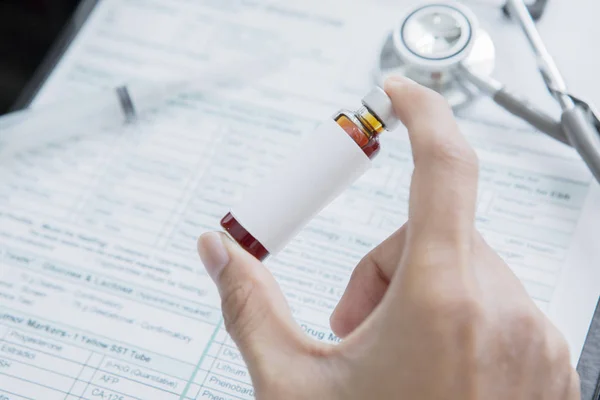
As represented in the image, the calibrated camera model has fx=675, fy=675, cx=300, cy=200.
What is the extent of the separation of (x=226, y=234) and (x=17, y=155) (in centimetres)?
29

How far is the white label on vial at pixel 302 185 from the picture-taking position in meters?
0.39

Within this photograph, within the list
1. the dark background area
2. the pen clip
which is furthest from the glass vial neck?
the dark background area

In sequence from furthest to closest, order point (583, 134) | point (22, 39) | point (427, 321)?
point (22, 39)
point (583, 134)
point (427, 321)

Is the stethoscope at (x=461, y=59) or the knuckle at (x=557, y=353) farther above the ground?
the stethoscope at (x=461, y=59)

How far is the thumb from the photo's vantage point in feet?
1.22

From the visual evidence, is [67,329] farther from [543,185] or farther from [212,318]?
[543,185]

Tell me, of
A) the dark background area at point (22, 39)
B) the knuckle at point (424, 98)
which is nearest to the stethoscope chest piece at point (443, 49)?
the knuckle at point (424, 98)

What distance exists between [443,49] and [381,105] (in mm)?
194

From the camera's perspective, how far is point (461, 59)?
0.55 meters

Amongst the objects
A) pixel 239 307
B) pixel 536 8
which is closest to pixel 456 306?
pixel 239 307

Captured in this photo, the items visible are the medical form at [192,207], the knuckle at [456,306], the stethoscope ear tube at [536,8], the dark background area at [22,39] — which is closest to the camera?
the knuckle at [456,306]

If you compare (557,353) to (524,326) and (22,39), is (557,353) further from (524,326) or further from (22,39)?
(22,39)

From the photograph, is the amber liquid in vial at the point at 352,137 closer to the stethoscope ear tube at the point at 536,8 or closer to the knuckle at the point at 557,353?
the knuckle at the point at 557,353

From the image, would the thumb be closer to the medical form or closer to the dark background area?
the medical form
